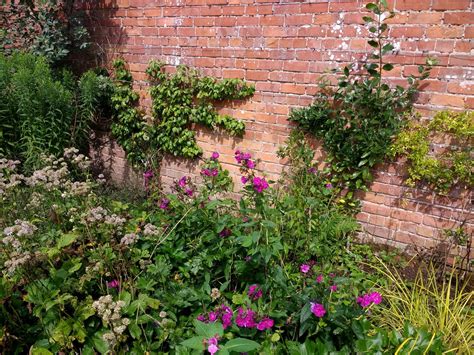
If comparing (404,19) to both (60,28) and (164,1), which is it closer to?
(164,1)

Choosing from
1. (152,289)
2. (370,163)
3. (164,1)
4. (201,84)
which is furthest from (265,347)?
(164,1)

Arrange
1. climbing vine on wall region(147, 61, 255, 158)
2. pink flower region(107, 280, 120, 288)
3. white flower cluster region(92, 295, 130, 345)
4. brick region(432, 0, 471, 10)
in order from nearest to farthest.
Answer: white flower cluster region(92, 295, 130, 345) < pink flower region(107, 280, 120, 288) < brick region(432, 0, 471, 10) < climbing vine on wall region(147, 61, 255, 158)

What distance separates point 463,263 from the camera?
305 cm

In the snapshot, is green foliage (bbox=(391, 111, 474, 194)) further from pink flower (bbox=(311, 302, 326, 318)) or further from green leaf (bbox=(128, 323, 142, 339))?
green leaf (bbox=(128, 323, 142, 339))

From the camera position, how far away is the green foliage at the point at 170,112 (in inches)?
159

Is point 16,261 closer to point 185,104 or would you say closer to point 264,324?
point 264,324

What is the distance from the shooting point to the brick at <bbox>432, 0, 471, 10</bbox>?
8.92ft

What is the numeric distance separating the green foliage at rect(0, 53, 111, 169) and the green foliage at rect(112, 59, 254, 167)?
17.4 inches

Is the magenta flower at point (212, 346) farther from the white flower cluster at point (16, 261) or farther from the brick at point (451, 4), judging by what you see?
the brick at point (451, 4)

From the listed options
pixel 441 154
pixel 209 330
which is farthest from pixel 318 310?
pixel 441 154

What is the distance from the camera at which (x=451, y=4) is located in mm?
2764

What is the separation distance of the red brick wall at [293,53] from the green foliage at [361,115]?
4.4 inches

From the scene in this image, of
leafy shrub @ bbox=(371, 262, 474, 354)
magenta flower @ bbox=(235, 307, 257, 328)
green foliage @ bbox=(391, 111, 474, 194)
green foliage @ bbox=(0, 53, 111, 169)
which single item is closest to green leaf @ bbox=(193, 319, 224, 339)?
magenta flower @ bbox=(235, 307, 257, 328)

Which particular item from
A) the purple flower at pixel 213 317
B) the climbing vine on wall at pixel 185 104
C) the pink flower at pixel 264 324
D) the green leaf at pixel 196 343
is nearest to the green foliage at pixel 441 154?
the climbing vine on wall at pixel 185 104
